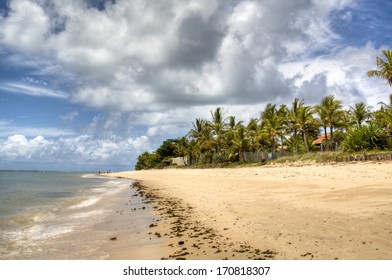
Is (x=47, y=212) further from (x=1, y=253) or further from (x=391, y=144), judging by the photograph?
(x=391, y=144)

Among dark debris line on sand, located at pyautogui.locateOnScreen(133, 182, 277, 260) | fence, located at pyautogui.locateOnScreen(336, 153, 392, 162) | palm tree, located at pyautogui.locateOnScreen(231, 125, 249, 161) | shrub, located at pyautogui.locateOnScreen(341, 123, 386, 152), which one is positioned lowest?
dark debris line on sand, located at pyautogui.locateOnScreen(133, 182, 277, 260)

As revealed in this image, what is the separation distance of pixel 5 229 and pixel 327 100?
41170 millimetres

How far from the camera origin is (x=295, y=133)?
46.6 m

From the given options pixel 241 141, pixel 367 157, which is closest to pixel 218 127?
pixel 241 141

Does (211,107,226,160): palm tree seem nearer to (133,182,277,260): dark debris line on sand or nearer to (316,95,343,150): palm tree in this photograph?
(316,95,343,150): palm tree

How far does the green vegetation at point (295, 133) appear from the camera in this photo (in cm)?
2711

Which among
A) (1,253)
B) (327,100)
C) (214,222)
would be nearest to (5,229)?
(1,253)

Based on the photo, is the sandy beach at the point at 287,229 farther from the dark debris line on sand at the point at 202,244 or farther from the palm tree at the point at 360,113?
the palm tree at the point at 360,113

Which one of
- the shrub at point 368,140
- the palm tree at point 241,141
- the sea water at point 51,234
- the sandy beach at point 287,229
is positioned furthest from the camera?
the palm tree at point 241,141

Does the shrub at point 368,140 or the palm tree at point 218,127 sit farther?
the palm tree at point 218,127

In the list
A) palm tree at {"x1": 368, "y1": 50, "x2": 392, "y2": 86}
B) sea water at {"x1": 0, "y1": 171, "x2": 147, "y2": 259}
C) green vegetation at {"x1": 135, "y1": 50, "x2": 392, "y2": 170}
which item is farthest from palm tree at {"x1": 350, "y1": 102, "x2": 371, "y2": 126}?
sea water at {"x1": 0, "y1": 171, "x2": 147, "y2": 259}

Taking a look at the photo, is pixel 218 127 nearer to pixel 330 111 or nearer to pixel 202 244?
pixel 330 111

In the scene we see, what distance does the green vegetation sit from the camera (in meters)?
27.1

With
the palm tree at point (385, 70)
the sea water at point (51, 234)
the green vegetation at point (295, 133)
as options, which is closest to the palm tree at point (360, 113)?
the green vegetation at point (295, 133)
